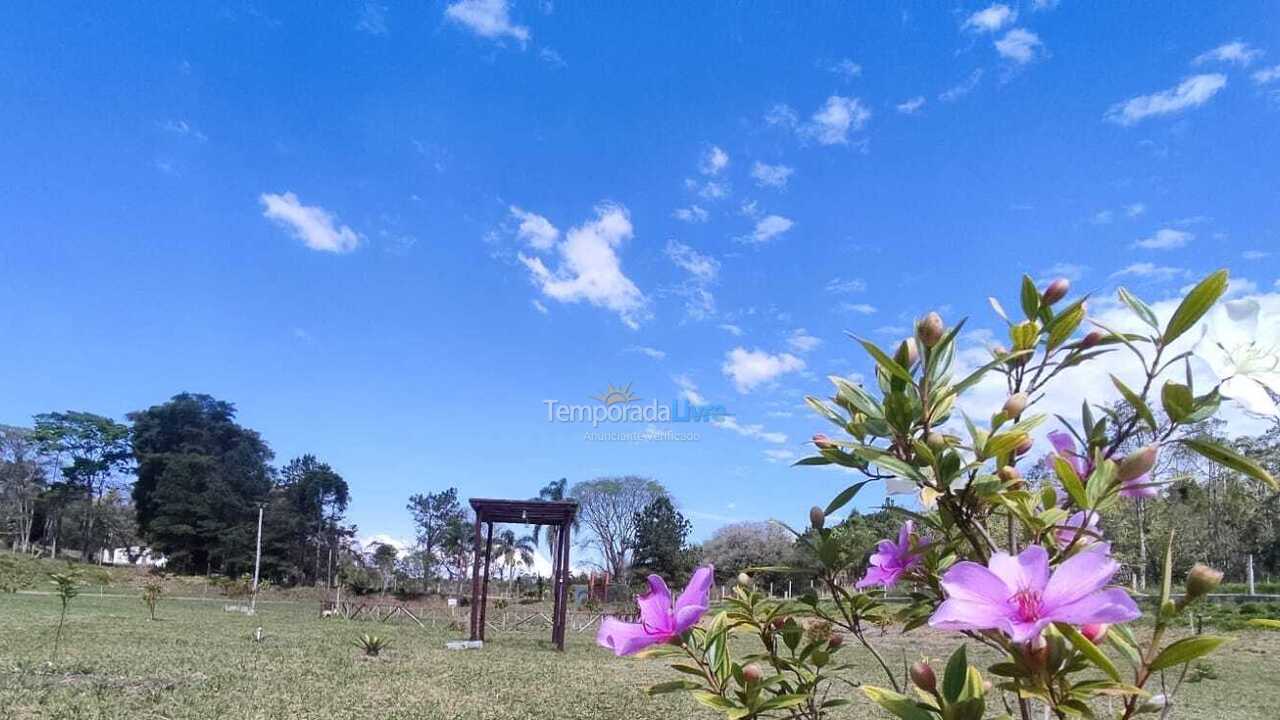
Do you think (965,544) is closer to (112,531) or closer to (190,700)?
(190,700)

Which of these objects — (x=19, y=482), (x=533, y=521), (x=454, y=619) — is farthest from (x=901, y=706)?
(x=19, y=482)

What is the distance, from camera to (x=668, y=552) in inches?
890

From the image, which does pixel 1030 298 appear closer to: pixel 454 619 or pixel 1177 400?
pixel 1177 400

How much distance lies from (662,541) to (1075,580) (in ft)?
75.6

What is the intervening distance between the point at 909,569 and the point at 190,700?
4.84 meters

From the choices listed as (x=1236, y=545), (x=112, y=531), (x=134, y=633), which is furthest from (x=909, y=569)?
(x=112, y=531)

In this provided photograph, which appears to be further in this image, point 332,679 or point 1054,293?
point 332,679

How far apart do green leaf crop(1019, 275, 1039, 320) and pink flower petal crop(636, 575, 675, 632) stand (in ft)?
1.26

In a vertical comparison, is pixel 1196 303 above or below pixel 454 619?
above

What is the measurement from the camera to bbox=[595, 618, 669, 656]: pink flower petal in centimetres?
54

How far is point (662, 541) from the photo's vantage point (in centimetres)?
2277

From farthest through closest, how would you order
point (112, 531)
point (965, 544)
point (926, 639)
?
point (112, 531) → point (926, 639) → point (965, 544)

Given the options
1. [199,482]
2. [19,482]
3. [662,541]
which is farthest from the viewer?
[19,482]

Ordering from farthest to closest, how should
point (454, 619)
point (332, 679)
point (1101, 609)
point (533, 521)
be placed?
point (454, 619), point (533, 521), point (332, 679), point (1101, 609)
